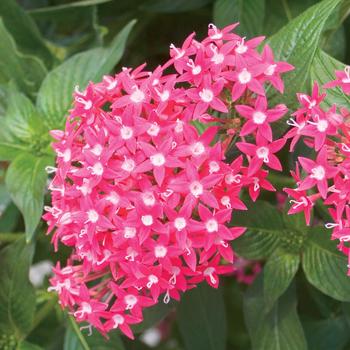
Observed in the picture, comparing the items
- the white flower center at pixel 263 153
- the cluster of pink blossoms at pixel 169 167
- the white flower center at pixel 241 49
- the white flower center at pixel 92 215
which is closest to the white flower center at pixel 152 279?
the cluster of pink blossoms at pixel 169 167

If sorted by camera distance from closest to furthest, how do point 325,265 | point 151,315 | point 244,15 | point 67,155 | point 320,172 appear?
point 320,172
point 67,155
point 325,265
point 151,315
point 244,15

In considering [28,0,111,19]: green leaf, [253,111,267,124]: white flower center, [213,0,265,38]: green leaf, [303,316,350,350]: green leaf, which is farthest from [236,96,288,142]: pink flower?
[28,0,111,19]: green leaf

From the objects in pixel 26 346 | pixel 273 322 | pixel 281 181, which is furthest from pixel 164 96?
pixel 26 346

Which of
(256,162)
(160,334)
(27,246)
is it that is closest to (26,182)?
(27,246)

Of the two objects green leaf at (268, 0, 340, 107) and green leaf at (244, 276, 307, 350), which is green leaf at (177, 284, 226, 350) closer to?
green leaf at (244, 276, 307, 350)

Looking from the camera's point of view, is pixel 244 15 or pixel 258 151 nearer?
pixel 258 151

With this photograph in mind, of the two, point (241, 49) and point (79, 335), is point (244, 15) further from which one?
point (79, 335)

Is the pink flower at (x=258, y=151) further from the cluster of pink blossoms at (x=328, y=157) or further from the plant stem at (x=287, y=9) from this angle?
the plant stem at (x=287, y=9)
